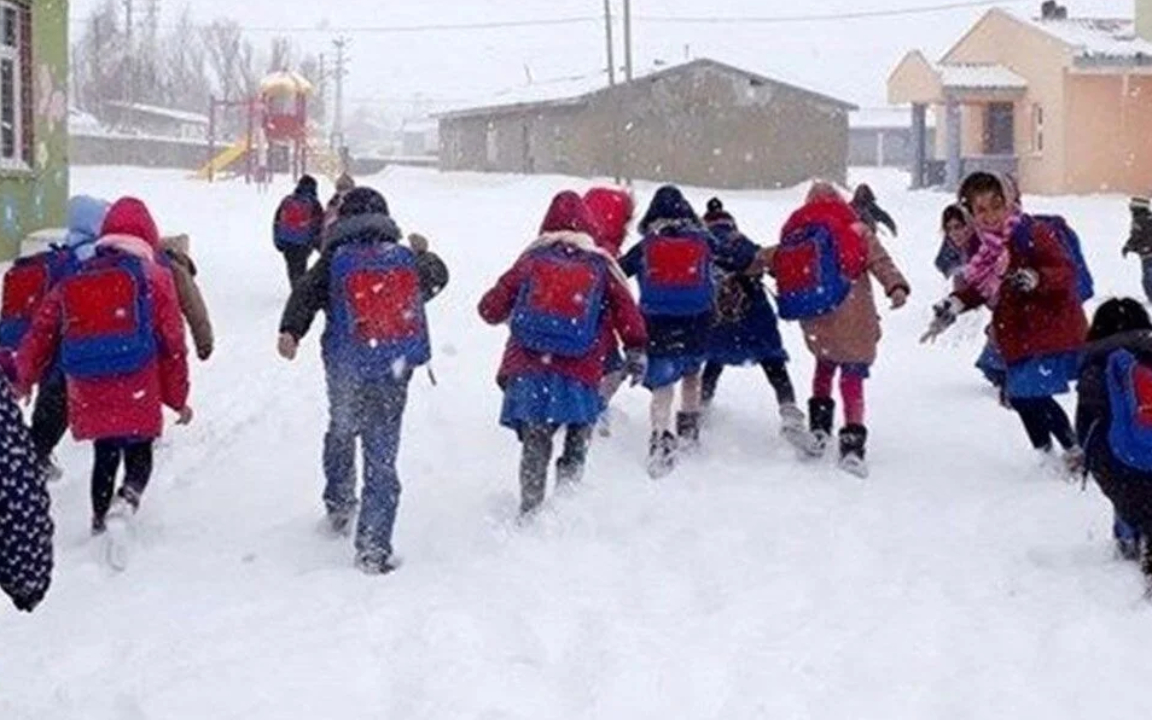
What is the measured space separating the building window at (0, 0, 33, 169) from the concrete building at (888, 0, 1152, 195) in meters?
26.8

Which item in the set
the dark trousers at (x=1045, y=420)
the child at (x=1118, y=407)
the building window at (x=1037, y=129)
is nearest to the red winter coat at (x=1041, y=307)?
the dark trousers at (x=1045, y=420)

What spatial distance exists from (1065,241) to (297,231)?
8.86m

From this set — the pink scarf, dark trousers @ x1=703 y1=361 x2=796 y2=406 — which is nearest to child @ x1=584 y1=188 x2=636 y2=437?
dark trousers @ x1=703 y1=361 x2=796 y2=406

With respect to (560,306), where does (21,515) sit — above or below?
below

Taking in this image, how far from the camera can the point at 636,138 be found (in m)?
42.7

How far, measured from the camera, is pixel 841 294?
778 centimetres

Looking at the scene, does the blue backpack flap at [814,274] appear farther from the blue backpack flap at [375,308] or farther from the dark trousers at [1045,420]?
the blue backpack flap at [375,308]

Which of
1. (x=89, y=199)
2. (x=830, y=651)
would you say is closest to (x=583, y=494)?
(x=830, y=651)

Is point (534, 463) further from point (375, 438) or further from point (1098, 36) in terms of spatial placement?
point (1098, 36)

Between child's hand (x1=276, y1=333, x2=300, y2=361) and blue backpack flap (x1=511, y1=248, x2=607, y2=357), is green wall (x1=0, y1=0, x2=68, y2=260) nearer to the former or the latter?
child's hand (x1=276, y1=333, x2=300, y2=361)

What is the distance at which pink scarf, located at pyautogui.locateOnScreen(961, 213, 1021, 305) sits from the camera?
716 cm

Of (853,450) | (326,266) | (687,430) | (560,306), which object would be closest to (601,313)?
(560,306)

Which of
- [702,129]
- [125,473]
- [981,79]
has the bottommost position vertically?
[125,473]

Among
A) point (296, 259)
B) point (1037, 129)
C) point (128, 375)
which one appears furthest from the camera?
point (1037, 129)
